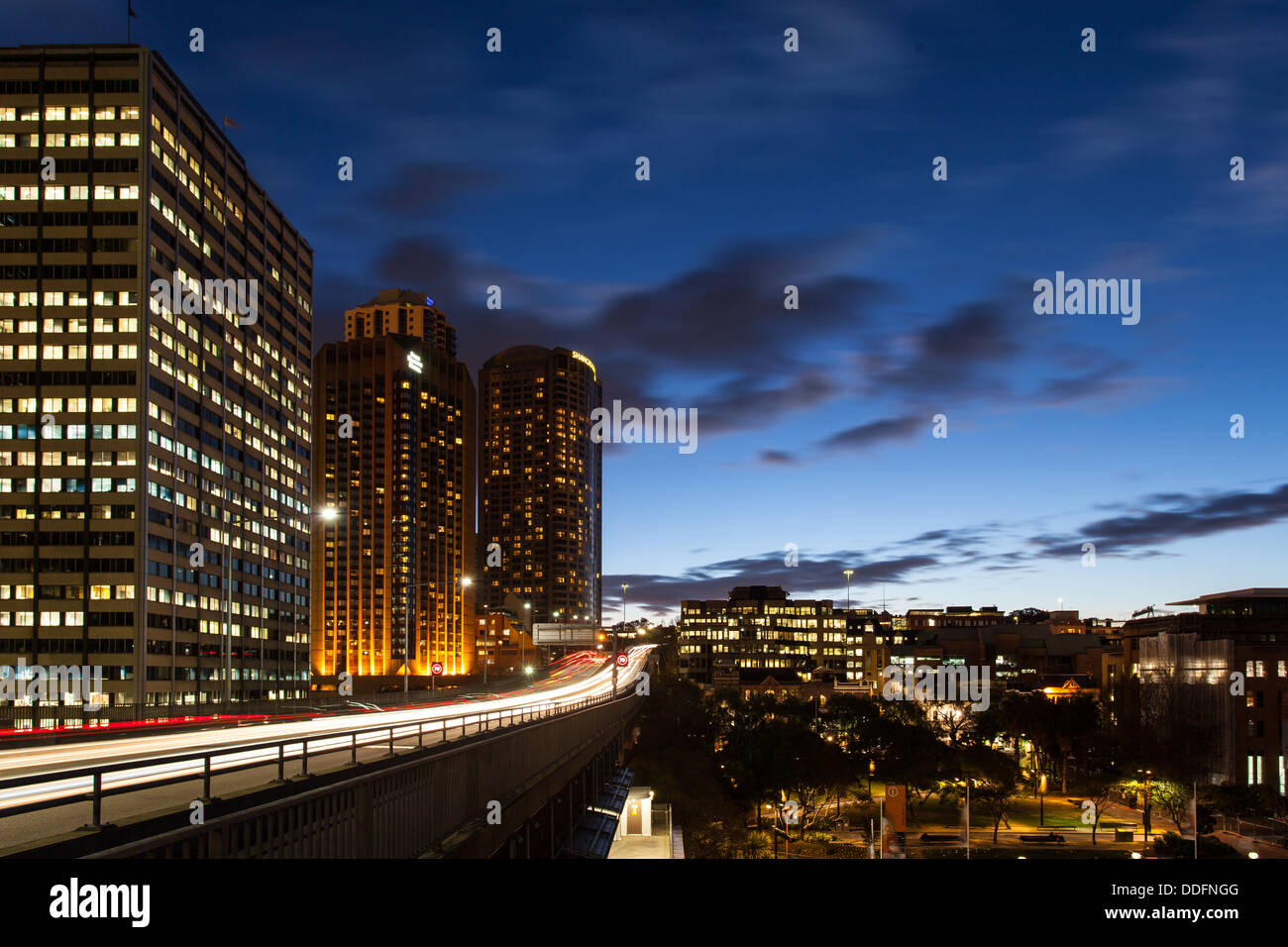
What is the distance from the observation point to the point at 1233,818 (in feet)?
243

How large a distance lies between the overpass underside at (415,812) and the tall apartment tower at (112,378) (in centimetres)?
9252

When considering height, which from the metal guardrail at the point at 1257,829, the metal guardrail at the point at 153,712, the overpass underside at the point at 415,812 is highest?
the overpass underside at the point at 415,812

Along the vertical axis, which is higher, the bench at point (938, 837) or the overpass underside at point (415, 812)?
the overpass underside at point (415, 812)

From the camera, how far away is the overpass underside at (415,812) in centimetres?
912
